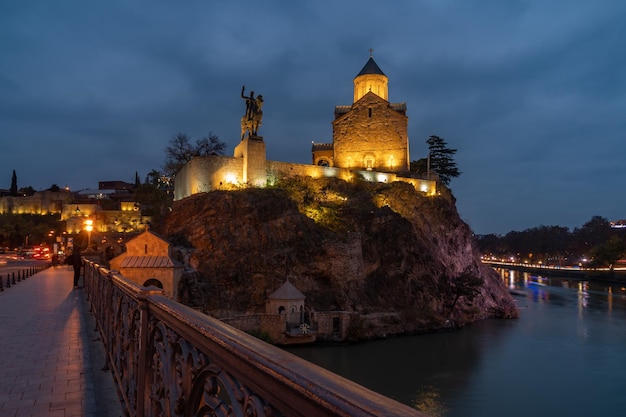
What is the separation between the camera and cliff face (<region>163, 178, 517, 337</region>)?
28.6 meters

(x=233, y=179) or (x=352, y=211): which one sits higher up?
(x=233, y=179)

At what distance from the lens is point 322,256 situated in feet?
100

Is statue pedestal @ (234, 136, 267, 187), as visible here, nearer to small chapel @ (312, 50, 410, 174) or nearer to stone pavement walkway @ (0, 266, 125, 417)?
small chapel @ (312, 50, 410, 174)

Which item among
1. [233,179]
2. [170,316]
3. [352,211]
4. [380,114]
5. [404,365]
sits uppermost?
[380,114]

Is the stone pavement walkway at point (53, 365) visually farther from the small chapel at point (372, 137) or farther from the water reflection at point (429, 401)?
the small chapel at point (372, 137)

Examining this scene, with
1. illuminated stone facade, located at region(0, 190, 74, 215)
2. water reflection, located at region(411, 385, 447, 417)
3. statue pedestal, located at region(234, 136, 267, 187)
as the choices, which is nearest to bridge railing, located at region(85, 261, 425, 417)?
water reflection, located at region(411, 385, 447, 417)

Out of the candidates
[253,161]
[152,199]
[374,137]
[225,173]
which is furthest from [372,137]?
[152,199]

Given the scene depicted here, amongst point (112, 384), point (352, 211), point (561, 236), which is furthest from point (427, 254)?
point (561, 236)

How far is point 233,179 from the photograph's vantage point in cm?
3397

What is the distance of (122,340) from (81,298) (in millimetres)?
9367

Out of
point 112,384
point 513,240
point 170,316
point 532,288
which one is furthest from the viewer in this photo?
point 513,240

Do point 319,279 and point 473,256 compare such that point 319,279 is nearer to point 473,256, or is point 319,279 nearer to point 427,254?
point 427,254

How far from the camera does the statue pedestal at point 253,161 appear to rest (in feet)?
111

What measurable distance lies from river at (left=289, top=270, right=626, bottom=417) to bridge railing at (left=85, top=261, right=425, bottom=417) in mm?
15108
